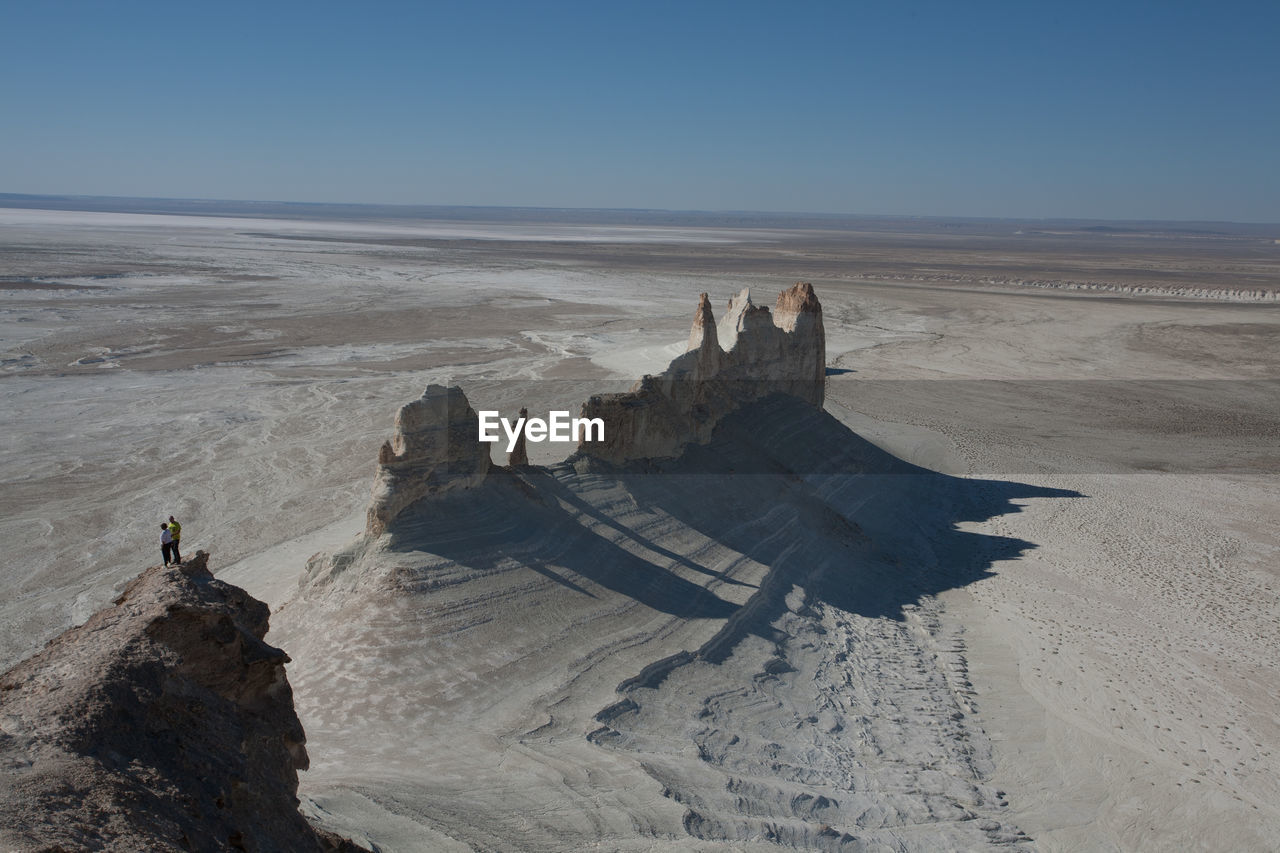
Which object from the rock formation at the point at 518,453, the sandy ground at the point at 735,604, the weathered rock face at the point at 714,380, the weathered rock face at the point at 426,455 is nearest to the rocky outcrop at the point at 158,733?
the sandy ground at the point at 735,604

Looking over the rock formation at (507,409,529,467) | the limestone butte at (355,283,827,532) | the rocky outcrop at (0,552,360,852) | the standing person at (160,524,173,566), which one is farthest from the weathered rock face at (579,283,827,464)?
the rocky outcrop at (0,552,360,852)

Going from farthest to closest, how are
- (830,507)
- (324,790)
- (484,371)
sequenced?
(484,371)
(830,507)
(324,790)

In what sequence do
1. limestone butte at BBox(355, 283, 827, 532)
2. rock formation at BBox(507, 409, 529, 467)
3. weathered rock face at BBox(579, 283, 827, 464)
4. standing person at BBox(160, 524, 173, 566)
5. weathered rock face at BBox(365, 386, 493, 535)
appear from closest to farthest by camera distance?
1. standing person at BBox(160, 524, 173, 566)
2. weathered rock face at BBox(365, 386, 493, 535)
3. limestone butte at BBox(355, 283, 827, 532)
4. rock formation at BBox(507, 409, 529, 467)
5. weathered rock face at BBox(579, 283, 827, 464)

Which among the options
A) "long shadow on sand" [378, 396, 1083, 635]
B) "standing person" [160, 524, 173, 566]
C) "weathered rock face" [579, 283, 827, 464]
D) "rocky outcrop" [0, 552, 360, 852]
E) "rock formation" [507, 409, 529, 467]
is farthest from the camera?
"weathered rock face" [579, 283, 827, 464]

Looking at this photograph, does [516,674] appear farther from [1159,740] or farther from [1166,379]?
[1166,379]

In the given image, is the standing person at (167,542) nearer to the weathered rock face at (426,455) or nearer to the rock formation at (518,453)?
the weathered rock face at (426,455)

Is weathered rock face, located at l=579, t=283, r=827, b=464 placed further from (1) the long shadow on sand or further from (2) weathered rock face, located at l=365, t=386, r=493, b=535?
(2) weathered rock face, located at l=365, t=386, r=493, b=535

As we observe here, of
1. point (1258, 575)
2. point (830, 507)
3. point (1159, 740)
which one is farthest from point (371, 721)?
point (1258, 575)

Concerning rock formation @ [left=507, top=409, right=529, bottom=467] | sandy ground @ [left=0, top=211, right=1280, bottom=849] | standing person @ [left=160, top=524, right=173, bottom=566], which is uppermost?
rock formation @ [left=507, top=409, right=529, bottom=467]
